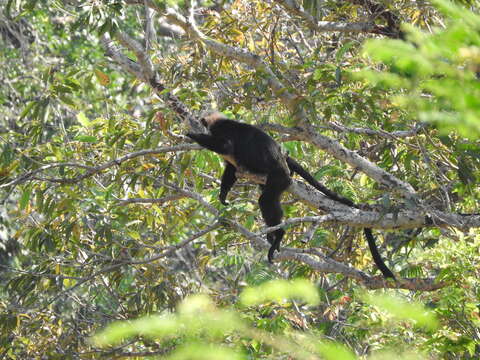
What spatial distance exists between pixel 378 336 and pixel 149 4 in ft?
10.8

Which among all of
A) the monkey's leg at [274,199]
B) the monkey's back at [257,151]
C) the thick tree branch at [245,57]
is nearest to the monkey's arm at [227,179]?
the monkey's back at [257,151]

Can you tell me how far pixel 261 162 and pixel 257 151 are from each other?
0.11 meters

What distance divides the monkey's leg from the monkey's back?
9cm

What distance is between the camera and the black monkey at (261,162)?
5152mm

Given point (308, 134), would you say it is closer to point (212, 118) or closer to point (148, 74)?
point (212, 118)

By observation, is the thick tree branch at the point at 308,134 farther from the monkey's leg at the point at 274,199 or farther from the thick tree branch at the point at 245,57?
the monkey's leg at the point at 274,199

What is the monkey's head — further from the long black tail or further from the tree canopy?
the long black tail

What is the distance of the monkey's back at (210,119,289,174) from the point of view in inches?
212

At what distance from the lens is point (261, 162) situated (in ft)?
18.0

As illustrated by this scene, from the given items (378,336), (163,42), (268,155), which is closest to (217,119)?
(268,155)

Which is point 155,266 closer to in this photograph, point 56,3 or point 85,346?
point 85,346

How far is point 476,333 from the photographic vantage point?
4.15 m

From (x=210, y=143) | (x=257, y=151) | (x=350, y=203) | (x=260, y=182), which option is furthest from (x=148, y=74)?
(x=350, y=203)

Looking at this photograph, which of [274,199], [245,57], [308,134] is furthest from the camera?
[274,199]
